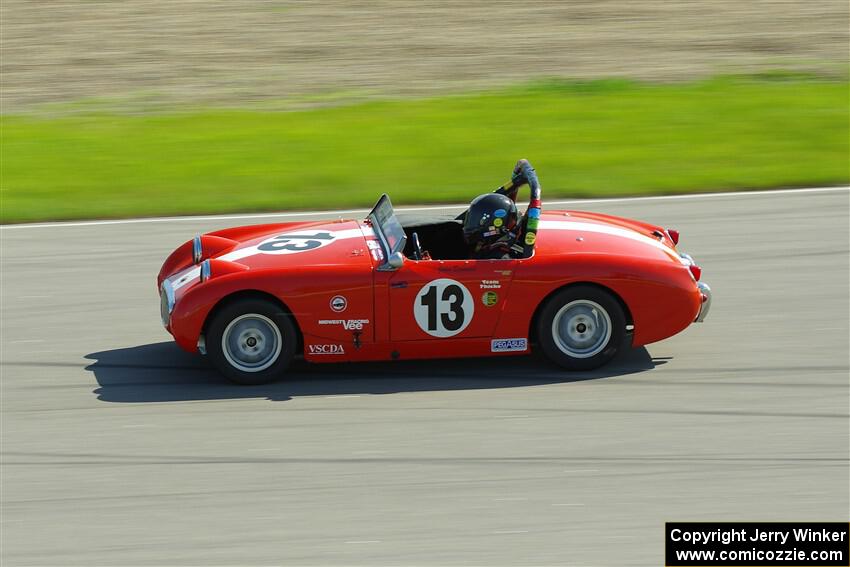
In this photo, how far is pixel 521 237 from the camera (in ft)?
26.7

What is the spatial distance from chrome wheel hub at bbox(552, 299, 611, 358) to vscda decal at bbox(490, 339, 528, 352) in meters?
0.23

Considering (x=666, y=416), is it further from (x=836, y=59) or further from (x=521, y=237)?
(x=836, y=59)

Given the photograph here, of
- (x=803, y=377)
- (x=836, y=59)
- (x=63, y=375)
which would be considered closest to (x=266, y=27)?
(x=836, y=59)

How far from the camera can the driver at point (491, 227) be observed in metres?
8.12

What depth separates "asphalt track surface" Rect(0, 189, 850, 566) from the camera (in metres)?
5.97

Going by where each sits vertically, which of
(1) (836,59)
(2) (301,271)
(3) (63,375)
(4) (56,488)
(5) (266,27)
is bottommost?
(4) (56,488)

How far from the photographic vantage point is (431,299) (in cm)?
779

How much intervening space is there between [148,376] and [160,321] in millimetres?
1176

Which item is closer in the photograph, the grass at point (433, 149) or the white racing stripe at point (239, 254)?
the white racing stripe at point (239, 254)

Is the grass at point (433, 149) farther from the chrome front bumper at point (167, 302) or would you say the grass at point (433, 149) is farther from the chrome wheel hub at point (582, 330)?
the chrome wheel hub at point (582, 330)

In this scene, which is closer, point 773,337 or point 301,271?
point 301,271
